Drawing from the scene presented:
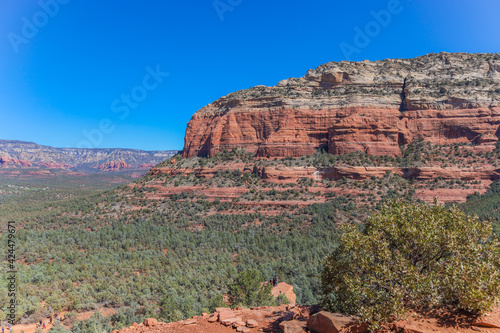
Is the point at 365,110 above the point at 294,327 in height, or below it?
above

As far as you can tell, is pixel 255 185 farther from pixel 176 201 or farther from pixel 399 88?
pixel 399 88


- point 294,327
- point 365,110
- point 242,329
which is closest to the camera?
point 294,327

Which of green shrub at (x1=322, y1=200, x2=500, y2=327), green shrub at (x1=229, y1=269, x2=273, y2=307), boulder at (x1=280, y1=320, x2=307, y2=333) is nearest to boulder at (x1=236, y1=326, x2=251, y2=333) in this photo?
boulder at (x1=280, y1=320, x2=307, y2=333)

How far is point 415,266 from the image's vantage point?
287 inches

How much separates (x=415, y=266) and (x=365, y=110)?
165 ft

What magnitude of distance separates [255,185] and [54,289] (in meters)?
33.6

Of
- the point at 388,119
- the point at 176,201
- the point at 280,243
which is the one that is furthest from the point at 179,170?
the point at 388,119

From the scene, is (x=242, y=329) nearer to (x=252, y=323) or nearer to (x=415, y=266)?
(x=252, y=323)

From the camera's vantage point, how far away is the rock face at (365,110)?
49.7 metres

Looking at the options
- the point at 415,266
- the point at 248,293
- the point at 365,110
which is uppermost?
the point at 365,110

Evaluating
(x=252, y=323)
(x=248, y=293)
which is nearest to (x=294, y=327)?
(x=252, y=323)

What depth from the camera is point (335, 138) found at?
50.8 meters

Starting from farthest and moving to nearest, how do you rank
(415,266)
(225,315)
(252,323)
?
(225,315) < (252,323) < (415,266)

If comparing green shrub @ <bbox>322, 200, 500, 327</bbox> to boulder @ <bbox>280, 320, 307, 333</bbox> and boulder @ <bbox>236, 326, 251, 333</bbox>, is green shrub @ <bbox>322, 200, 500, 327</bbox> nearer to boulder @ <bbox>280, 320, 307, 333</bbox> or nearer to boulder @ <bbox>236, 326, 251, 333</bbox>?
boulder @ <bbox>280, 320, 307, 333</bbox>
